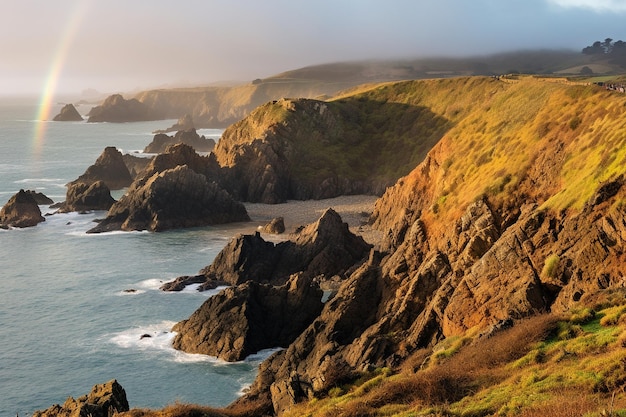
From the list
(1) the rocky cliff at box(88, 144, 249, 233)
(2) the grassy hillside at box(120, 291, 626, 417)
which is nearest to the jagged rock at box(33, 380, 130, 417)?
(2) the grassy hillside at box(120, 291, 626, 417)

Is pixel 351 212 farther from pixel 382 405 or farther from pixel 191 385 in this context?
pixel 382 405

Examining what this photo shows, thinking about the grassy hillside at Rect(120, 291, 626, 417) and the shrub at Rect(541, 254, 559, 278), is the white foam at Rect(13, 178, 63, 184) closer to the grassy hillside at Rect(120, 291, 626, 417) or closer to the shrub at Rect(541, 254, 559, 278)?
the grassy hillside at Rect(120, 291, 626, 417)

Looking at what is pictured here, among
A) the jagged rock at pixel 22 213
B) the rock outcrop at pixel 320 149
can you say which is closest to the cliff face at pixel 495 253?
the rock outcrop at pixel 320 149

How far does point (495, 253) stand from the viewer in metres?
47.0

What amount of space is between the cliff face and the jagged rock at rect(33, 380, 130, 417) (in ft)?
26.7

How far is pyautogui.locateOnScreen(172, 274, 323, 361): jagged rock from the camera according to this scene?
60.8m

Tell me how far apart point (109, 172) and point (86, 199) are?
29.6m

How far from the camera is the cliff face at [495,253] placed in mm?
41688

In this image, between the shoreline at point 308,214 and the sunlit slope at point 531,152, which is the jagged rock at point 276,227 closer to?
the shoreline at point 308,214

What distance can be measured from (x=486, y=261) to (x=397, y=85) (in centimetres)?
12864

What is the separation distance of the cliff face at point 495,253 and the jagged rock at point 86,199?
73.6m

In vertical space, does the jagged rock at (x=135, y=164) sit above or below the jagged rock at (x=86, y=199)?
above

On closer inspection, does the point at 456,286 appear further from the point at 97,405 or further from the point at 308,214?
the point at 308,214

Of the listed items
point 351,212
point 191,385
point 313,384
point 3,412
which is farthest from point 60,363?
point 351,212
